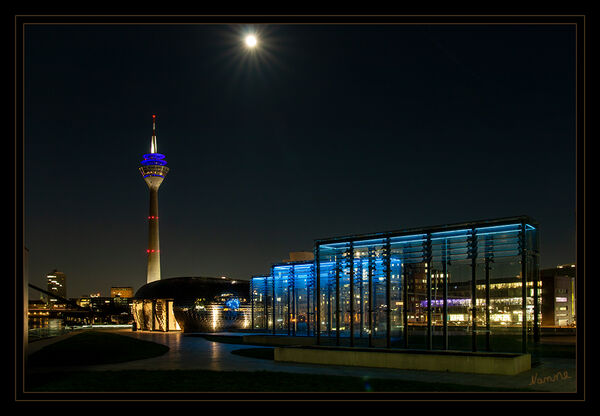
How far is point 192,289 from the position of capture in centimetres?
7494

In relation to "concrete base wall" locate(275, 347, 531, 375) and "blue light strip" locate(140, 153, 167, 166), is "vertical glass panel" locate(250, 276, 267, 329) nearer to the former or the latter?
"concrete base wall" locate(275, 347, 531, 375)

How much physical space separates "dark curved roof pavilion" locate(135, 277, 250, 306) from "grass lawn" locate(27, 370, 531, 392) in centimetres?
Answer: 5226

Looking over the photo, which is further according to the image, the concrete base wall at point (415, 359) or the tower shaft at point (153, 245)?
the tower shaft at point (153, 245)

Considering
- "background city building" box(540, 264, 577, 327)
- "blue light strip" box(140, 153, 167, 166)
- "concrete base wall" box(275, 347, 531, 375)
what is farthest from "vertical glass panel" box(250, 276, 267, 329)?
"blue light strip" box(140, 153, 167, 166)

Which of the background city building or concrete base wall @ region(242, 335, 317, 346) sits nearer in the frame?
concrete base wall @ region(242, 335, 317, 346)

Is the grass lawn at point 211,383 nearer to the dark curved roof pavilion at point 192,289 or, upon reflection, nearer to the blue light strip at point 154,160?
the dark curved roof pavilion at point 192,289

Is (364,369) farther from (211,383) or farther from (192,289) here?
(192,289)

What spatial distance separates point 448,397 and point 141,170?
14771 centimetres

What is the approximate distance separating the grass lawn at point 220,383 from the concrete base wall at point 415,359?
332cm

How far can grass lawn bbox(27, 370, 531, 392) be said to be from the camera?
16625mm

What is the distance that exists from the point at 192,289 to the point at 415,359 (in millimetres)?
56157

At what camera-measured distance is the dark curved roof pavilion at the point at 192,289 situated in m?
73.4

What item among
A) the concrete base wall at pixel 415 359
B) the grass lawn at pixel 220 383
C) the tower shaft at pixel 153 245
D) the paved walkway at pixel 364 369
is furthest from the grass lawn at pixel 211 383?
the tower shaft at pixel 153 245
